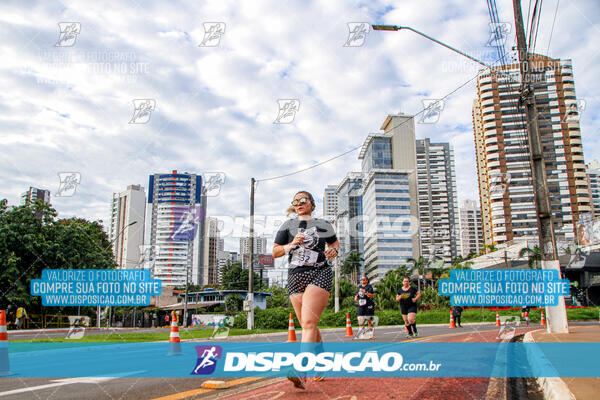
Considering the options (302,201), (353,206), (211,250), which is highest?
(353,206)

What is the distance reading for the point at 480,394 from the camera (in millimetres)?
3561

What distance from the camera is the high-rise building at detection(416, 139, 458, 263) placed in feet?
579

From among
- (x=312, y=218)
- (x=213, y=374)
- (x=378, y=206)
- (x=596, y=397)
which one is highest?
(x=378, y=206)

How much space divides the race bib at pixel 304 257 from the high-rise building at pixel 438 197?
172295 mm

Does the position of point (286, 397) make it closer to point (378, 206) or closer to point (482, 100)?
point (482, 100)

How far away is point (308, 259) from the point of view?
4.13m

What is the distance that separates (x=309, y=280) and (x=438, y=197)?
192m

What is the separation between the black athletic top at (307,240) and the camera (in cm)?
414

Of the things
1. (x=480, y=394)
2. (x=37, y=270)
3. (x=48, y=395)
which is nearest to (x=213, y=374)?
(x=48, y=395)

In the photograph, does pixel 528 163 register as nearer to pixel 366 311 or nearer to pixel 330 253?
pixel 366 311

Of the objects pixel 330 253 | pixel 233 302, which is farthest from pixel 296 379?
pixel 233 302

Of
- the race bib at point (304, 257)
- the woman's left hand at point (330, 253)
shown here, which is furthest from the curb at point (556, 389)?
the race bib at point (304, 257)

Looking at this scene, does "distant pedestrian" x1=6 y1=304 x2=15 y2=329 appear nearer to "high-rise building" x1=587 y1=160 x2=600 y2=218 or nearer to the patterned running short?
the patterned running short

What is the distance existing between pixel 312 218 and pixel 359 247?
611 ft
